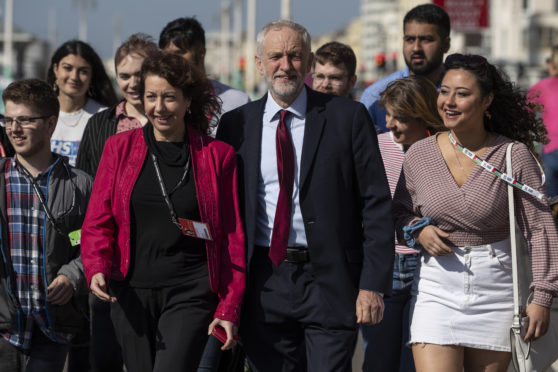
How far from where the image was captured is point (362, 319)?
15.3 ft

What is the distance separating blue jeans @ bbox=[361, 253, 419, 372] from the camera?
5.61 meters

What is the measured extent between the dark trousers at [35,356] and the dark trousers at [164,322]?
53 cm

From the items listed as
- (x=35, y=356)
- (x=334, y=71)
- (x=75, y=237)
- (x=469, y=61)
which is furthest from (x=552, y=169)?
(x=35, y=356)

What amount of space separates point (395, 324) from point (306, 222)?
117 centimetres

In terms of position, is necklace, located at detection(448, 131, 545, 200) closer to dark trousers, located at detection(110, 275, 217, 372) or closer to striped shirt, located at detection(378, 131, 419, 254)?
striped shirt, located at detection(378, 131, 419, 254)

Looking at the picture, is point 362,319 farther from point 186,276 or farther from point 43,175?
point 43,175

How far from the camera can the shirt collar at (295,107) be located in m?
4.89

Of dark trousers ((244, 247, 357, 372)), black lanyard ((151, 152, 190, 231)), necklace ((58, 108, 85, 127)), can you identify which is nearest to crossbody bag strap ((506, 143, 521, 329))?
dark trousers ((244, 247, 357, 372))

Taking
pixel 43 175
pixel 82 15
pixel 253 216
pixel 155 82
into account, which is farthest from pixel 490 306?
pixel 82 15

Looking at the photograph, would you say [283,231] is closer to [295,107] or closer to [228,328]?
[228,328]

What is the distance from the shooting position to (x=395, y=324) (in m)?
5.62

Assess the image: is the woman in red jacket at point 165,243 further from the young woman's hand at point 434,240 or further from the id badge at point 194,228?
the young woman's hand at point 434,240

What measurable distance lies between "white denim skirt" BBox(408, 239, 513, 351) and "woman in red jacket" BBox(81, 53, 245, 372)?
35.5 inches

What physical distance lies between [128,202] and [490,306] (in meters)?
1.69
